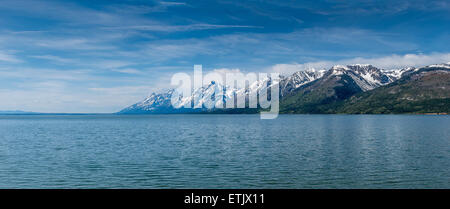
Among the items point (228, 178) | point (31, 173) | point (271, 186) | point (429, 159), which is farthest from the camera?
point (429, 159)

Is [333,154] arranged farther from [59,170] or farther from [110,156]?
[59,170]

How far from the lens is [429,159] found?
6369 centimetres

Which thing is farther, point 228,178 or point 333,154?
point 333,154

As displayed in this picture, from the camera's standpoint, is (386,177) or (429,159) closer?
(386,177)

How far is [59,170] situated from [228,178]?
28.5 metres

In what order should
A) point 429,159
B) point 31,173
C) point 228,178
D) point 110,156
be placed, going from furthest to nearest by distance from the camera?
point 110,156 < point 429,159 < point 31,173 < point 228,178

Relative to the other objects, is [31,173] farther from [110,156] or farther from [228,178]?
[228,178]

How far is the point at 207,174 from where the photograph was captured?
50.5m
